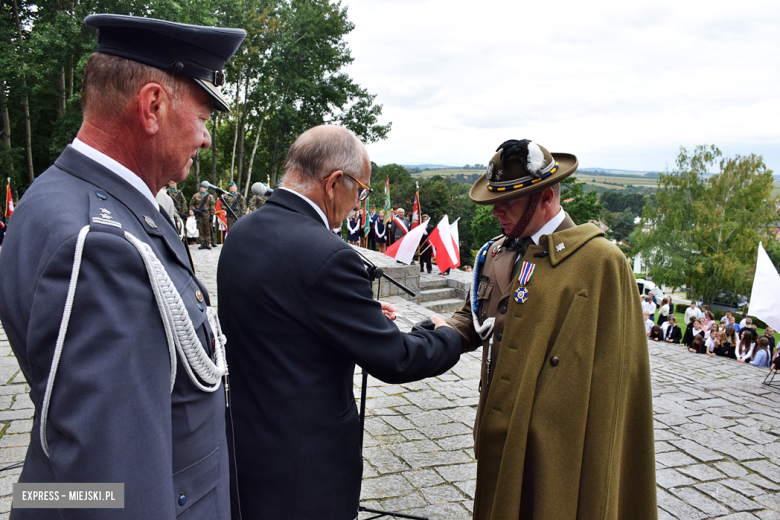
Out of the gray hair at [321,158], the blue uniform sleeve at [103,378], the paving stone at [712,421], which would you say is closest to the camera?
the blue uniform sleeve at [103,378]

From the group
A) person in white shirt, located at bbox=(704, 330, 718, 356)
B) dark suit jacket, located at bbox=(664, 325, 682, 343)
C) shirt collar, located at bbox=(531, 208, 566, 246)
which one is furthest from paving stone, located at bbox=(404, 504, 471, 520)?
dark suit jacket, located at bbox=(664, 325, 682, 343)

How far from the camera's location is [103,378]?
85 centimetres

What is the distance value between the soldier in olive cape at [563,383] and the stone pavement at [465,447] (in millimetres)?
1225

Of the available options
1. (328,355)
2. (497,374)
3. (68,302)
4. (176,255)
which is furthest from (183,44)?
(497,374)

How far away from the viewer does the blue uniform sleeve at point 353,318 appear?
5.16ft

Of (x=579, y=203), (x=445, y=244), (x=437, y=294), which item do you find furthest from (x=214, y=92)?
(x=579, y=203)

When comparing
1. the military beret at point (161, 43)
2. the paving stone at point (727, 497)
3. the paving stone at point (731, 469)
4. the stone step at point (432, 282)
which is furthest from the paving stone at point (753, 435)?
the stone step at point (432, 282)

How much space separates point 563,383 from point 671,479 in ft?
8.92

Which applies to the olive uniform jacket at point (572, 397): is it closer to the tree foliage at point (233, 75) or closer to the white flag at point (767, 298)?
the white flag at point (767, 298)

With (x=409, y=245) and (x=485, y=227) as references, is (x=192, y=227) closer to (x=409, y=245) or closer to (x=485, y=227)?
(x=409, y=245)

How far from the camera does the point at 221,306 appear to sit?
5.83 ft

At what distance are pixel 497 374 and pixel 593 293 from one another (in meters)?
0.54

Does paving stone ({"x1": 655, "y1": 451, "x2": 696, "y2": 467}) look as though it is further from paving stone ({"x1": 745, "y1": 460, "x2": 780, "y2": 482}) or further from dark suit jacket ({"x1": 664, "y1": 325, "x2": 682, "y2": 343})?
dark suit jacket ({"x1": 664, "y1": 325, "x2": 682, "y2": 343})

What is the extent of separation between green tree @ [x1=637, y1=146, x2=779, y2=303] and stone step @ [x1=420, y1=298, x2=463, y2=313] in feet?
109
